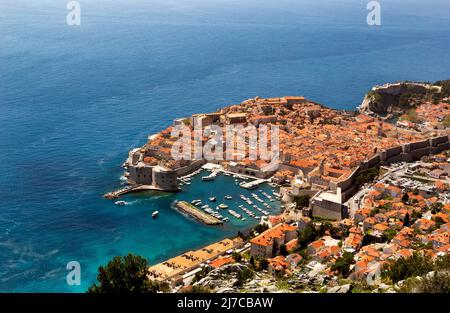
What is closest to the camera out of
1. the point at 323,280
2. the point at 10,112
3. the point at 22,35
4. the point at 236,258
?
the point at 323,280

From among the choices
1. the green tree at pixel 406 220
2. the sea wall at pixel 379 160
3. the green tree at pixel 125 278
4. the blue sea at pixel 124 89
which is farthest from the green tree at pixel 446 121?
the green tree at pixel 125 278

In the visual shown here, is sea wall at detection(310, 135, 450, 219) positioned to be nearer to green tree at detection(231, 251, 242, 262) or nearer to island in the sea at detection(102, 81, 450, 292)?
island in the sea at detection(102, 81, 450, 292)

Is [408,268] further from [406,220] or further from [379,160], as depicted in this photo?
[379,160]

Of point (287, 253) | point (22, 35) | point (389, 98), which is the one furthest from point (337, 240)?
point (22, 35)

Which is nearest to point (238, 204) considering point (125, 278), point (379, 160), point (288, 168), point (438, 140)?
point (288, 168)

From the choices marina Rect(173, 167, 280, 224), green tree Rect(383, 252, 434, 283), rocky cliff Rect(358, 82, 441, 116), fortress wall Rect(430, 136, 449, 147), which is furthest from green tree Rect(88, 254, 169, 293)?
rocky cliff Rect(358, 82, 441, 116)

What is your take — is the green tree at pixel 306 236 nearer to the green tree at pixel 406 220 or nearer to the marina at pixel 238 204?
the marina at pixel 238 204

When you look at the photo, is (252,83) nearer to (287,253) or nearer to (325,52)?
(325,52)
